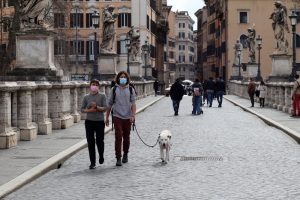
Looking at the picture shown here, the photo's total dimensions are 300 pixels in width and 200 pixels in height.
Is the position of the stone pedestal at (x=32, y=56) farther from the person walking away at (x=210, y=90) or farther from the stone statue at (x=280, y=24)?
the person walking away at (x=210, y=90)

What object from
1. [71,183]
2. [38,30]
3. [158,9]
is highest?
[158,9]

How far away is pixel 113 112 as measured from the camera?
15.4 m

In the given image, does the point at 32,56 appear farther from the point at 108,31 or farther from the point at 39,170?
the point at 108,31

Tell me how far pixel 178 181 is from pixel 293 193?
2.13m

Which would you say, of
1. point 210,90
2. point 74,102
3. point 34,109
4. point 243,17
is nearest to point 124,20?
point 243,17

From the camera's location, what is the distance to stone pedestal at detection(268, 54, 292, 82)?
43.5m

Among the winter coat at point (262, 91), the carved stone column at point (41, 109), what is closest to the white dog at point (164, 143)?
the carved stone column at point (41, 109)

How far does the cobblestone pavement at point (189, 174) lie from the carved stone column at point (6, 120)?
68.2 inches

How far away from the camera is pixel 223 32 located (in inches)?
4050

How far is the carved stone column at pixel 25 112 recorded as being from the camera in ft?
63.5

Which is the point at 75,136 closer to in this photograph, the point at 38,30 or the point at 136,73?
the point at 38,30

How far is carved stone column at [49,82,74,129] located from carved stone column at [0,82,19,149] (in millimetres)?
5264

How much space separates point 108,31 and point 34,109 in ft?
75.9

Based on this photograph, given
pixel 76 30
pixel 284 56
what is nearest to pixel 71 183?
pixel 284 56
